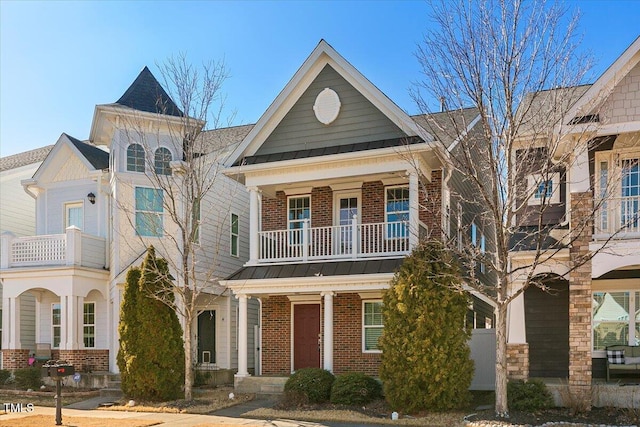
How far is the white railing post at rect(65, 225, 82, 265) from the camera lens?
20531 millimetres

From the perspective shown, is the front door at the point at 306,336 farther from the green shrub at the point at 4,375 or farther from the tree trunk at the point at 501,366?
the green shrub at the point at 4,375

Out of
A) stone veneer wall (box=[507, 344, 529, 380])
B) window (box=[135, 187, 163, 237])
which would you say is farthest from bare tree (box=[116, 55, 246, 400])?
stone veneer wall (box=[507, 344, 529, 380])

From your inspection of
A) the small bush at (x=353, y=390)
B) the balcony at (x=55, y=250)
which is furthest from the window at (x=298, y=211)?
the balcony at (x=55, y=250)

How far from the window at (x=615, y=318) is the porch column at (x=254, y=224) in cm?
927

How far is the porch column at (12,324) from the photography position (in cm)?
2112

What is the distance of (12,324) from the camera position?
69.3 ft

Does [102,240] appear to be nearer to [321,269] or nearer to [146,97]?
[146,97]

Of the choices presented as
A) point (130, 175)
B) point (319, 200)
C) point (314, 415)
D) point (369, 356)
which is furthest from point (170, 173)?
point (314, 415)

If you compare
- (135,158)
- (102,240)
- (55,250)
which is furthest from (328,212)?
(55,250)

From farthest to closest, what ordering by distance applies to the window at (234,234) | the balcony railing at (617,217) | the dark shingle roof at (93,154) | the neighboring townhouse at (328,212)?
the window at (234,234) → the dark shingle roof at (93,154) → the neighboring townhouse at (328,212) → the balcony railing at (617,217)

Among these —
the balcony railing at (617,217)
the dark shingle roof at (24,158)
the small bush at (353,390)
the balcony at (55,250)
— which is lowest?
the small bush at (353,390)

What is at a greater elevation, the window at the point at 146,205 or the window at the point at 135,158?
the window at the point at 135,158

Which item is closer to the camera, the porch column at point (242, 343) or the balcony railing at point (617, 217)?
the balcony railing at point (617, 217)

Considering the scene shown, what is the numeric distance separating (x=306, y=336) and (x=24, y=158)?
1597 centimetres
